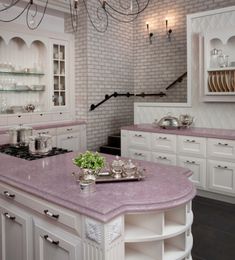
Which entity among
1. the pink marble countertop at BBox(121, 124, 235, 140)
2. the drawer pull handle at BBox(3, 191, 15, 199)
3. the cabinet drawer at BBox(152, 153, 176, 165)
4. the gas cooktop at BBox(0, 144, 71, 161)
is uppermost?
the pink marble countertop at BBox(121, 124, 235, 140)

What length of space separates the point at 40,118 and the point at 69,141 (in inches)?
27.0

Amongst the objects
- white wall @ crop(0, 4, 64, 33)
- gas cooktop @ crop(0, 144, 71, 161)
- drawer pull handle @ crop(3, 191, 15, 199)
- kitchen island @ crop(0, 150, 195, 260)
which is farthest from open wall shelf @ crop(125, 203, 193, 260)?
white wall @ crop(0, 4, 64, 33)

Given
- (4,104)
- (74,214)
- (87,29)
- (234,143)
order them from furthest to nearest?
(87,29)
(4,104)
(234,143)
(74,214)

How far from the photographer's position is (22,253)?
6.86ft

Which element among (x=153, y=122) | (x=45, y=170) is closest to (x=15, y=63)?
(x=153, y=122)

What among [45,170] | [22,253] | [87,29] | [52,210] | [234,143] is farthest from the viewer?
[87,29]

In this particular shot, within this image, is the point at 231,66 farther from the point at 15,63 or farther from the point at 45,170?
the point at 15,63

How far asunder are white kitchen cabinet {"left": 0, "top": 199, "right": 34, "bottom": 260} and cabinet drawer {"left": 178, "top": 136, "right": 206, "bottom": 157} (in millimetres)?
2850

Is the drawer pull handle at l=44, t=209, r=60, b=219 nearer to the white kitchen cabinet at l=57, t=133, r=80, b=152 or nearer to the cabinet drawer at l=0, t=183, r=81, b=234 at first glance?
the cabinet drawer at l=0, t=183, r=81, b=234

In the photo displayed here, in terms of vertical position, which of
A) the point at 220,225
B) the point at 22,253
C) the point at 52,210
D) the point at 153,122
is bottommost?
the point at 220,225

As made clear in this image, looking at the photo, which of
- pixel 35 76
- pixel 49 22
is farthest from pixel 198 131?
pixel 49 22

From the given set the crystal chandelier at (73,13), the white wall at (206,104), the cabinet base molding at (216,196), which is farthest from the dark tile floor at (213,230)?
the crystal chandelier at (73,13)

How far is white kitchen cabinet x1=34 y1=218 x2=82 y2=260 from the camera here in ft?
5.54

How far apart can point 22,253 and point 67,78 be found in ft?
14.4
